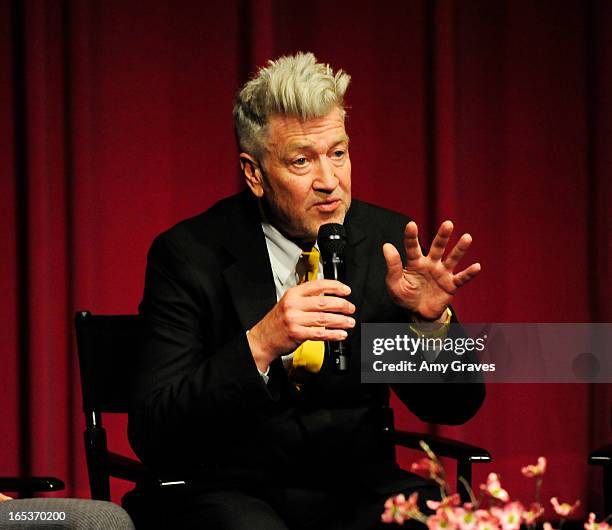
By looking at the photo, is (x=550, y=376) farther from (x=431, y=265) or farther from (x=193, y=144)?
(x=431, y=265)

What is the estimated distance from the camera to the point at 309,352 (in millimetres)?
1957

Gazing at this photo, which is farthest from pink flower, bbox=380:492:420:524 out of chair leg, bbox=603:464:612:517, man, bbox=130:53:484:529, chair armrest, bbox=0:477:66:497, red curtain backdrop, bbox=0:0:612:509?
red curtain backdrop, bbox=0:0:612:509

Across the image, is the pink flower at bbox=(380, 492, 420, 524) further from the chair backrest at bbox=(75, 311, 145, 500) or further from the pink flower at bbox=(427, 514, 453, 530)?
the chair backrest at bbox=(75, 311, 145, 500)

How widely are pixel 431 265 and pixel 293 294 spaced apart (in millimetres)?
314

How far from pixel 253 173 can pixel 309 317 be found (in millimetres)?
505

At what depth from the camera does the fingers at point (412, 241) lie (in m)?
1.81

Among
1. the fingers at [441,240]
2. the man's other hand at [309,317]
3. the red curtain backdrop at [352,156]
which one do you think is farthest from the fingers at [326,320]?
the red curtain backdrop at [352,156]

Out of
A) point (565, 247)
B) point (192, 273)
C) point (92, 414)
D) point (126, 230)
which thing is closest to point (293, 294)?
point (192, 273)

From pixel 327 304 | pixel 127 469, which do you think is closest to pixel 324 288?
pixel 327 304

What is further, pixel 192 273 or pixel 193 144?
pixel 193 144

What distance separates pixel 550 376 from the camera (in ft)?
11.8

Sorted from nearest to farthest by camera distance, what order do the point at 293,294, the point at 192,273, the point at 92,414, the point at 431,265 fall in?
the point at 293,294, the point at 431,265, the point at 192,273, the point at 92,414

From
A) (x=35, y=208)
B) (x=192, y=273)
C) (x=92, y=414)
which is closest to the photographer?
(x=192, y=273)

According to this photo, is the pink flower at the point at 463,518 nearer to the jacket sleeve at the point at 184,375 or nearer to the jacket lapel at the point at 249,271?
the jacket sleeve at the point at 184,375
